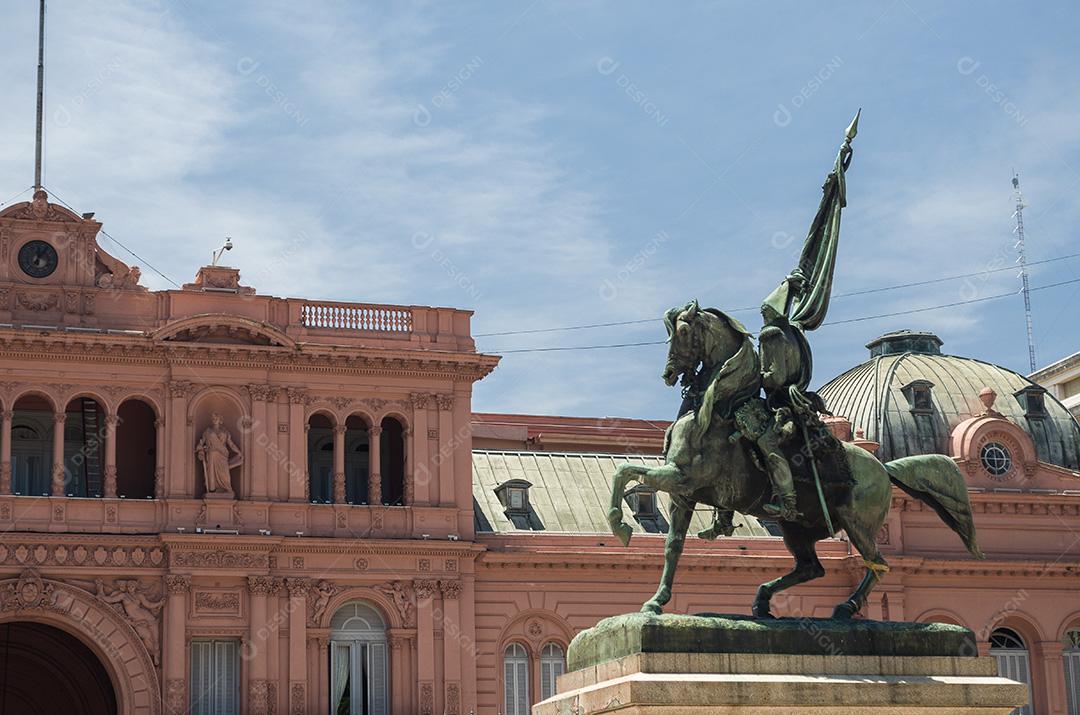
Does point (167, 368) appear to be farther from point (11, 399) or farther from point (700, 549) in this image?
point (700, 549)

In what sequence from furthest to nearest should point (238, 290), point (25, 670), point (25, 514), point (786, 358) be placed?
point (25, 670) < point (238, 290) < point (25, 514) < point (786, 358)

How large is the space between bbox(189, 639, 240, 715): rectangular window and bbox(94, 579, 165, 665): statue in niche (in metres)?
1.22

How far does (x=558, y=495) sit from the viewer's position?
206 ft

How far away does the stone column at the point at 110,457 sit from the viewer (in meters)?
54.6

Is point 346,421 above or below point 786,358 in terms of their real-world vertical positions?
above

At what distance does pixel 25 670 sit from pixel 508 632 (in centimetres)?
1870

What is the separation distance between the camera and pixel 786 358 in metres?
24.8

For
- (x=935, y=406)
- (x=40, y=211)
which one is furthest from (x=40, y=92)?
(x=935, y=406)

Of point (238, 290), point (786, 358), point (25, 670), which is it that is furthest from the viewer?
point (25, 670)

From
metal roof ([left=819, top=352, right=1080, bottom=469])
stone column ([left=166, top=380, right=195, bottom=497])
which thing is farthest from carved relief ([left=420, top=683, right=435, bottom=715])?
metal roof ([left=819, top=352, right=1080, bottom=469])

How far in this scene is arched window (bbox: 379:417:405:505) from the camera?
5891 cm

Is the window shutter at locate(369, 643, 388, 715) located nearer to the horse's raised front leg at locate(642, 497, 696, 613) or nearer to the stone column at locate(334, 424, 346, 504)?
the stone column at locate(334, 424, 346, 504)

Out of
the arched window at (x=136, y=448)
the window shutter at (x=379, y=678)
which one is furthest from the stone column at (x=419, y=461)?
the arched window at (x=136, y=448)

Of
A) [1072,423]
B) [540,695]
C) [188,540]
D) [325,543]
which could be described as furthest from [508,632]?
[1072,423]
